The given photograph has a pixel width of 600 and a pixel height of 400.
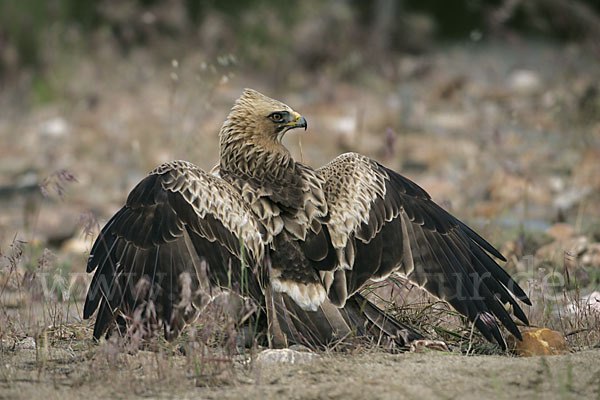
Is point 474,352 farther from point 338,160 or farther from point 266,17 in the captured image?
point 266,17

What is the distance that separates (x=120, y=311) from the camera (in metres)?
3.89

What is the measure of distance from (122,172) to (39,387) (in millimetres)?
6285

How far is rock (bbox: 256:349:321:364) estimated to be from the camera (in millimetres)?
3605

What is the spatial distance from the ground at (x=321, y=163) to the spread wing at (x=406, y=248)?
0.71 feet

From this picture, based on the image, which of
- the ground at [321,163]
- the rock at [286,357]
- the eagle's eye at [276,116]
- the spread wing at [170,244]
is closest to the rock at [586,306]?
the ground at [321,163]

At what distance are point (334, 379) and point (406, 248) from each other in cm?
122

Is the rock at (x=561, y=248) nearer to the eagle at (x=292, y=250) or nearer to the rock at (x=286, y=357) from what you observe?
the eagle at (x=292, y=250)

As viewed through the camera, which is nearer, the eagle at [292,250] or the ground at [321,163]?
the ground at [321,163]

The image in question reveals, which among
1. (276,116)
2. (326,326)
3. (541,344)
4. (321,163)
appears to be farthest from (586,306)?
(321,163)

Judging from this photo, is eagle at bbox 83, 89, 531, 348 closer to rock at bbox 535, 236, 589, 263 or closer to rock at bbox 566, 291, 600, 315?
rock at bbox 566, 291, 600, 315

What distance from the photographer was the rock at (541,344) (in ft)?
12.8

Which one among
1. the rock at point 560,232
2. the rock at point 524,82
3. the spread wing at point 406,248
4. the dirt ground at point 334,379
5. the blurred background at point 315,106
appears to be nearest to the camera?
the dirt ground at point 334,379

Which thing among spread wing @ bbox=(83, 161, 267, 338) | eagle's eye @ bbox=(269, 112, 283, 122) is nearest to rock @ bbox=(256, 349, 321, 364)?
spread wing @ bbox=(83, 161, 267, 338)

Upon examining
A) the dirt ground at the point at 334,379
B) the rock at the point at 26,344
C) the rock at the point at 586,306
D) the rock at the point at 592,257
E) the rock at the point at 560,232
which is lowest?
the dirt ground at the point at 334,379
